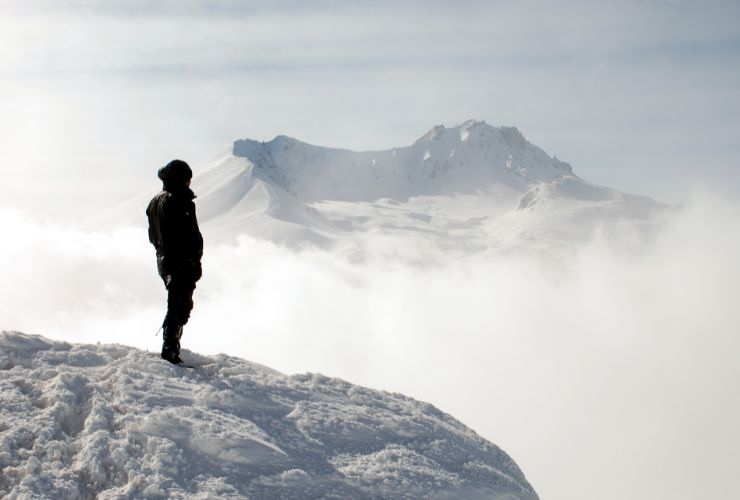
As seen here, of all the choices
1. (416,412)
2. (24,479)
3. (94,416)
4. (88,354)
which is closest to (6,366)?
(88,354)

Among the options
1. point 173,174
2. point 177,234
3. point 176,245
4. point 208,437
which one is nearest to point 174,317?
point 176,245

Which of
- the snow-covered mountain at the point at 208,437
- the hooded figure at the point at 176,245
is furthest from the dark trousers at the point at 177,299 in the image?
the snow-covered mountain at the point at 208,437

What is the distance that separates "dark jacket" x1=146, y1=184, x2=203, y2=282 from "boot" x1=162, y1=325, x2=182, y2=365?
61 cm

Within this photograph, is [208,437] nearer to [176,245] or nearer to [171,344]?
[171,344]

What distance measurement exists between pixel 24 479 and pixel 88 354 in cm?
262

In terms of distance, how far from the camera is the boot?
27.7 ft

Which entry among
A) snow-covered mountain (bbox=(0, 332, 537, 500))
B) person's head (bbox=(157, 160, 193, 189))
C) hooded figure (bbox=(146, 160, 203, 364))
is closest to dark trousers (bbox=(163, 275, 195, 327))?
hooded figure (bbox=(146, 160, 203, 364))

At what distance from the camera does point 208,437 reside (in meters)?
6.59

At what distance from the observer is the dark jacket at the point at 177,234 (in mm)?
8383

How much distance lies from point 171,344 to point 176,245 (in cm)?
114

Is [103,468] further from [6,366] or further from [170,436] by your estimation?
[6,366]

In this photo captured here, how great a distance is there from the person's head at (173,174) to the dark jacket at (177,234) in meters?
0.05

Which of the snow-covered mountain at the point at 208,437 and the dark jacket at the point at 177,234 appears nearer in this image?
the snow-covered mountain at the point at 208,437

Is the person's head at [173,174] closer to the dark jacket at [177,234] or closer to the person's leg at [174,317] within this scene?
the dark jacket at [177,234]
